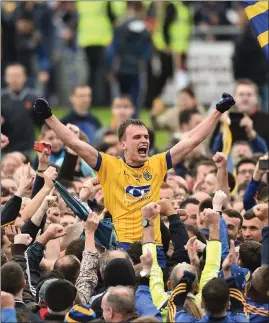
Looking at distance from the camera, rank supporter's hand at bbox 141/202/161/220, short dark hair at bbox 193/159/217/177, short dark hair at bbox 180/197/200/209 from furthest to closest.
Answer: short dark hair at bbox 193/159/217/177 → short dark hair at bbox 180/197/200/209 → supporter's hand at bbox 141/202/161/220

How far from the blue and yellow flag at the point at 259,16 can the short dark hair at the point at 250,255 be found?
2.37m

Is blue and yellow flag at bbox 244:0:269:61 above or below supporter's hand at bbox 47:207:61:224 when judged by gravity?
above

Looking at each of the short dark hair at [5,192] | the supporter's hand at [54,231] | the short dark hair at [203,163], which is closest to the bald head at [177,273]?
the supporter's hand at [54,231]

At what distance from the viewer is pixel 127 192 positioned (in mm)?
13016

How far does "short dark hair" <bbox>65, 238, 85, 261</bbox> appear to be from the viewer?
13.0 meters

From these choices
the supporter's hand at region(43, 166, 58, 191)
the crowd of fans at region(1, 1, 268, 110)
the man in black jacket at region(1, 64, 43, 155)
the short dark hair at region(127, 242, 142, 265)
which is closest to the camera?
the short dark hair at region(127, 242, 142, 265)

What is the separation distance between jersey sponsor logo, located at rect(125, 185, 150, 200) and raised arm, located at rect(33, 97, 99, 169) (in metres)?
0.36

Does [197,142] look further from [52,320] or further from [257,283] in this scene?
[52,320]

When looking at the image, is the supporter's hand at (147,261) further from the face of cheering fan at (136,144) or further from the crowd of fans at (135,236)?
the face of cheering fan at (136,144)

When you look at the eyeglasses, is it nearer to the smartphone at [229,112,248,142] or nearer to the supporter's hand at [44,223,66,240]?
the smartphone at [229,112,248,142]

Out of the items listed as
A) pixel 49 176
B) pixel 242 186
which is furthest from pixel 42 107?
pixel 242 186

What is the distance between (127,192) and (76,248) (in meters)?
0.64

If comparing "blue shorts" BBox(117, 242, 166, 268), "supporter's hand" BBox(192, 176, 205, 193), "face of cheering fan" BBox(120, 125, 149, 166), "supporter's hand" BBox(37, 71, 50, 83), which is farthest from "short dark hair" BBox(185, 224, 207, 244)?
"supporter's hand" BBox(37, 71, 50, 83)

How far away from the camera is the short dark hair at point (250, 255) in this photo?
12.9 meters
